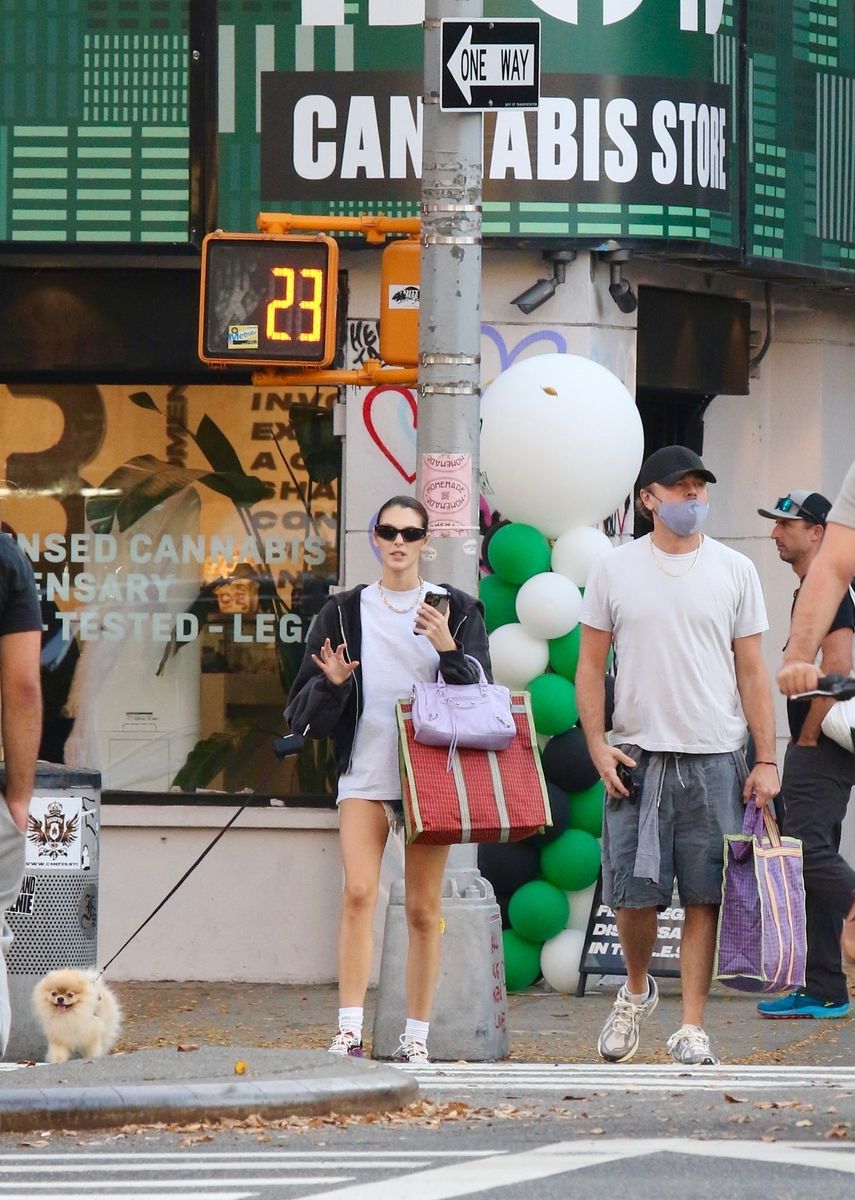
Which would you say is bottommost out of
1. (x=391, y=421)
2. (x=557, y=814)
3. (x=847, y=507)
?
(x=557, y=814)

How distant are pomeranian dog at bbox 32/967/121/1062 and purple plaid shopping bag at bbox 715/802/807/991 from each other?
7.15 ft

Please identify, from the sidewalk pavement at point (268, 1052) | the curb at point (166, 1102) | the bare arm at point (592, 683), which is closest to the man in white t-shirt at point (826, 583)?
the curb at point (166, 1102)

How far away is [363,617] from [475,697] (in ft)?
1.59

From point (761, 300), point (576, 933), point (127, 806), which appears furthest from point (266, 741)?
point (761, 300)

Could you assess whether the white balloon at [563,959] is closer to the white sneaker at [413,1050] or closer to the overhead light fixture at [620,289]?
the white sneaker at [413,1050]

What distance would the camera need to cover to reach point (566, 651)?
10633mm

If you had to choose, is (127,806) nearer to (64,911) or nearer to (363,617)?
(64,911)

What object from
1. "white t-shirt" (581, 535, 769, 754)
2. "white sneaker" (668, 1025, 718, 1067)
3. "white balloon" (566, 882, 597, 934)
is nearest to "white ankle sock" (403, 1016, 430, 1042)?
"white sneaker" (668, 1025, 718, 1067)

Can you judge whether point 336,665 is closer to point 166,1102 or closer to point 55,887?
point 55,887

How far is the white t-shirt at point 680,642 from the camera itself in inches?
320

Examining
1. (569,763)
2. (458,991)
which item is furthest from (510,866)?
(458,991)

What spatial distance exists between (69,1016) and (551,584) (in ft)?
9.97

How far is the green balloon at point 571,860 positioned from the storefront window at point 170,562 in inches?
58.4

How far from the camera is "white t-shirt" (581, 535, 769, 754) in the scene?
812 centimetres
